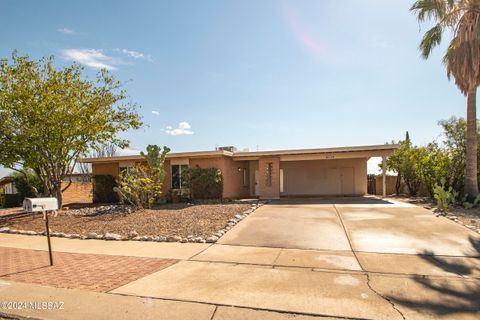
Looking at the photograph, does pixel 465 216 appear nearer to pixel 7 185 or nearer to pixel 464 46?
pixel 464 46

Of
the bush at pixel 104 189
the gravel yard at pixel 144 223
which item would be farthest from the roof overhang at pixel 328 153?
the bush at pixel 104 189

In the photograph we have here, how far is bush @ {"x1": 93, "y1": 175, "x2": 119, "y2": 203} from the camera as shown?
19.0 m

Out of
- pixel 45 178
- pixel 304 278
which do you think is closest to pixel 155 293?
pixel 304 278

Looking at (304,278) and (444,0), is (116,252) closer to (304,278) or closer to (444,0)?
(304,278)

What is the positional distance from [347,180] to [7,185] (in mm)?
21894

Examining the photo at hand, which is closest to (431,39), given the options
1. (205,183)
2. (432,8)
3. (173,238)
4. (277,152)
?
(432,8)

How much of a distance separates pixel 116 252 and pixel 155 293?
3020mm

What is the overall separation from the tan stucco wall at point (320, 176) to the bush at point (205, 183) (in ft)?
19.3

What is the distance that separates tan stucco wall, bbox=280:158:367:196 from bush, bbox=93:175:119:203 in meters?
10.7

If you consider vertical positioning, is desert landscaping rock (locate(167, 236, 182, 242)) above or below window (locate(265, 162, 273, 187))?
below

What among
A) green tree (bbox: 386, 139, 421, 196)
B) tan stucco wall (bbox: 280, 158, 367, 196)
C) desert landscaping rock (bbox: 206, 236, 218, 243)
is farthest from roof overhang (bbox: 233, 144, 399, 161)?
desert landscaping rock (bbox: 206, 236, 218, 243)

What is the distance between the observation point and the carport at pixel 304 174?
57.1ft

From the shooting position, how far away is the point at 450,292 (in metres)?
4.46

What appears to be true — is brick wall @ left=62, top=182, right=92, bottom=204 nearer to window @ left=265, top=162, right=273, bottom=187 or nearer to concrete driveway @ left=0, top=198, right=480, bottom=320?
window @ left=265, top=162, right=273, bottom=187
